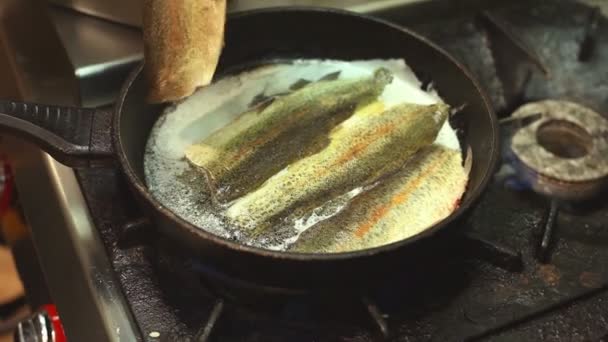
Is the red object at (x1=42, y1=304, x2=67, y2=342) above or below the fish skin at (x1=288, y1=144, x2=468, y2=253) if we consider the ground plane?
below

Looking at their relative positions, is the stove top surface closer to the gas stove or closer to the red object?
the gas stove

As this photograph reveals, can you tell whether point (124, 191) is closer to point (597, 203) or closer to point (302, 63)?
point (302, 63)

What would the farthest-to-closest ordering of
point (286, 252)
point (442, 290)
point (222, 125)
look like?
point (222, 125)
point (442, 290)
point (286, 252)

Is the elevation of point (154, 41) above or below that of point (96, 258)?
above

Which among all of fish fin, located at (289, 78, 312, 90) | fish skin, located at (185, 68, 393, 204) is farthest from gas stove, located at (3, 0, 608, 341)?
fish fin, located at (289, 78, 312, 90)

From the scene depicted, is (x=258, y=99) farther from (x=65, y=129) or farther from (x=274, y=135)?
(x=65, y=129)

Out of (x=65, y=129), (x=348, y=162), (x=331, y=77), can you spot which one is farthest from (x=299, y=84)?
(x=65, y=129)

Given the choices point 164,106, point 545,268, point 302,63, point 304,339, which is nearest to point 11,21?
point 164,106
